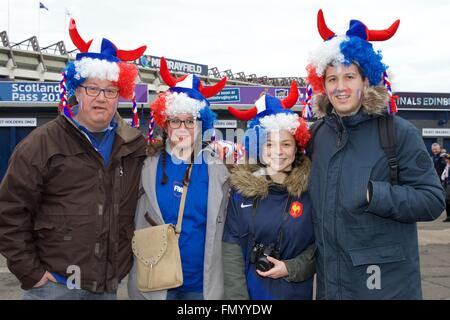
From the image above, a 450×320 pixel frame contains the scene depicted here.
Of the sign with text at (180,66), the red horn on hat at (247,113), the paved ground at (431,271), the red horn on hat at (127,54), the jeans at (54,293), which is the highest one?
the sign with text at (180,66)

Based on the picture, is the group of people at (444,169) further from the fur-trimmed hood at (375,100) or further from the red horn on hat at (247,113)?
the fur-trimmed hood at (375,100)

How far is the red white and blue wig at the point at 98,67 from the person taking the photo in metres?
3.32

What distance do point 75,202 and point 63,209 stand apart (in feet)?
0.30

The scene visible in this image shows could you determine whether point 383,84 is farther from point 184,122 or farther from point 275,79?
point 275,79

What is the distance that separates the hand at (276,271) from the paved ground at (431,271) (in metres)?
3.21

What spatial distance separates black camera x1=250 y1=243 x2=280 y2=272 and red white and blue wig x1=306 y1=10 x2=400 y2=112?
119 cm

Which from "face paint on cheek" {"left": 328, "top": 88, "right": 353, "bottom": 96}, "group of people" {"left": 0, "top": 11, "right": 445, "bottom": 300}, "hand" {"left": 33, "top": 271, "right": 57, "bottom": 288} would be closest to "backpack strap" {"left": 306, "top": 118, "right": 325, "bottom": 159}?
"group of people" {"left": 0, "top": 11, "right": 445, "bottom": 300}

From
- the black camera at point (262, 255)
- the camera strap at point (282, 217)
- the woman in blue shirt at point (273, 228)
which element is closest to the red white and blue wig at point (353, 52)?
the woman in blue shirt at point (273, 228)

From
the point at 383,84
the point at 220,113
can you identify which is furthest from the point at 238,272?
the point at 220,113

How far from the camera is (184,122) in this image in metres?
3.47

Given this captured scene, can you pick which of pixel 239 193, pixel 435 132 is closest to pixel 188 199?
pixel 239 193

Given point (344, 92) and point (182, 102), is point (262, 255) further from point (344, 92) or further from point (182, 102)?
point (182, 102)

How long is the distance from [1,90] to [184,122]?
14401 mm

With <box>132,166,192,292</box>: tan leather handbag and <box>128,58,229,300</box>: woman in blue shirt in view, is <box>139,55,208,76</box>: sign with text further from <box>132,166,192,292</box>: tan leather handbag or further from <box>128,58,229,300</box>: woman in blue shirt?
<box>132,166,192,292</box>: tan leather handbag
